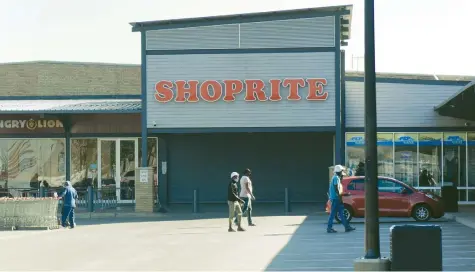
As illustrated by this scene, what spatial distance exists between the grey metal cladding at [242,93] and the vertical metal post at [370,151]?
621 inches

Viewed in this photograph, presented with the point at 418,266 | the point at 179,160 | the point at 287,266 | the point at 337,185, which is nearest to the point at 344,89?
the point at 179,160

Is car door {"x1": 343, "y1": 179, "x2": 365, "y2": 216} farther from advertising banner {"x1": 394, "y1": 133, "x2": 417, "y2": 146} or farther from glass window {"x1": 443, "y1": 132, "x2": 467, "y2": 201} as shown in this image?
glass window {"x1": 443, "y1": 132, "x2": 467, "y2": 201}

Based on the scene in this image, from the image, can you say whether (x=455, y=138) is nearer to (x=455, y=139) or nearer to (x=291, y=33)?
(x=455, y=139)

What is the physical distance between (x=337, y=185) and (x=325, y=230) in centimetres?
140

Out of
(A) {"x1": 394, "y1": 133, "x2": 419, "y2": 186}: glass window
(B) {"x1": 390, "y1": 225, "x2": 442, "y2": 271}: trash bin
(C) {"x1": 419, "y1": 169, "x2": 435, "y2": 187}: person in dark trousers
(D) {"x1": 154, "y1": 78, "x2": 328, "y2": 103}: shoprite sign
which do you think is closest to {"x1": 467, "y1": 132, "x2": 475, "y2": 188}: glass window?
(C) {"x1": 419, "y1": 169, "x2": 435, "y2": 187}: person in dark trousers

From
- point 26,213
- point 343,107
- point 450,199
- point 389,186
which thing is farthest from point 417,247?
point 343,107

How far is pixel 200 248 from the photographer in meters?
→ 16.3

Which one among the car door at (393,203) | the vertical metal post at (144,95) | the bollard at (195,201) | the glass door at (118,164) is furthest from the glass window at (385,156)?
the glass door at (118,164)

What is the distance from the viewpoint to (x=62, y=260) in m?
14.7

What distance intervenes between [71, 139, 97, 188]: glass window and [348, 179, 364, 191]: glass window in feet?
42.9

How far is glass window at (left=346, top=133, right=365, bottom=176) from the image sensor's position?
95.5 feet

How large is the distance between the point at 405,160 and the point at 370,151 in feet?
62.7

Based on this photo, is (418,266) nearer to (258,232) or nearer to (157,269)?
(157,269)

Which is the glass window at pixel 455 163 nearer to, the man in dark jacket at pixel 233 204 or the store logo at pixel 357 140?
the store logo at pixel 357 140
